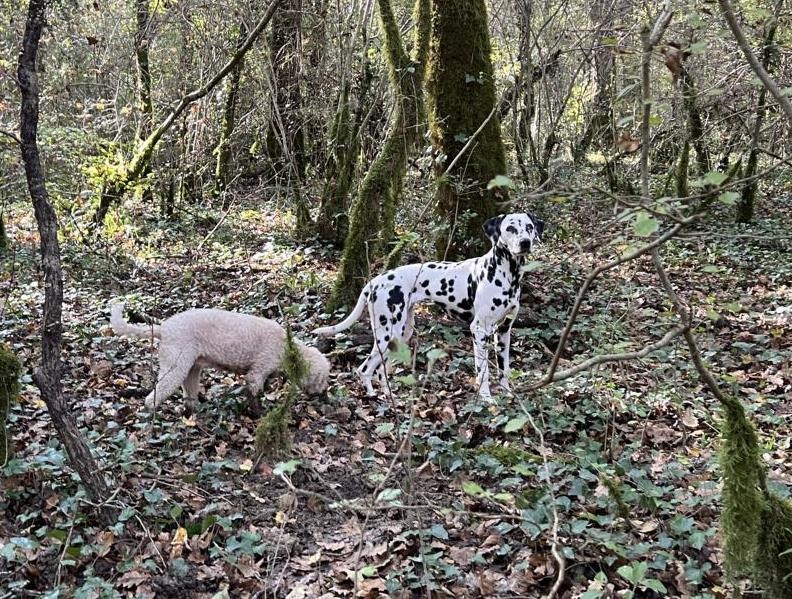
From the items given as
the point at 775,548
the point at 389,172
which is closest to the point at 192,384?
the point at 389,172

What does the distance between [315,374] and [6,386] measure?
2374 millimetres

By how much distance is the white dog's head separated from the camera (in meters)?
6.05

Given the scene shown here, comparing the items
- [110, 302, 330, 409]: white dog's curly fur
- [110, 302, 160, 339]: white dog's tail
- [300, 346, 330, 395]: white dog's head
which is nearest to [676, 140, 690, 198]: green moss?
[300, 346, 330, 395]: white dog's head

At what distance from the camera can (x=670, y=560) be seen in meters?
3.78

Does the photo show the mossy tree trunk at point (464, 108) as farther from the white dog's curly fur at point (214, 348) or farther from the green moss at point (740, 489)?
the green moss at point (740, 489)

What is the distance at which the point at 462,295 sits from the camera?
6.92 meters

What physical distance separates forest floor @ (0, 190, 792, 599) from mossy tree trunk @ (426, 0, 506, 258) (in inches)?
47.8

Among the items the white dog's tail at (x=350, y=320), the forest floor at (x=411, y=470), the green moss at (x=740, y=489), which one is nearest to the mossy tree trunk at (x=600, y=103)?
the forest floor at (x=411, y=470)

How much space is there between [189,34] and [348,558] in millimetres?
12767

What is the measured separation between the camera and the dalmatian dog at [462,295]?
6.66 meters

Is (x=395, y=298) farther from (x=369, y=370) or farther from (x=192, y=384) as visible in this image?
(x=192, y=384)

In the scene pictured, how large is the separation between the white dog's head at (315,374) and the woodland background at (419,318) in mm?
151

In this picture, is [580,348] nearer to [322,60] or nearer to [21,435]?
[21,435]

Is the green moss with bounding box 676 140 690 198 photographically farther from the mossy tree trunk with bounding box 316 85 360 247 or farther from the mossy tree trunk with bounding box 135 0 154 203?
the mossy tree trunk with bounding box 135 0 154 203
